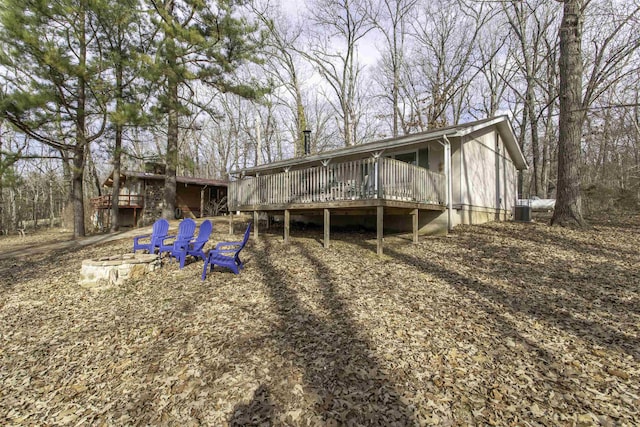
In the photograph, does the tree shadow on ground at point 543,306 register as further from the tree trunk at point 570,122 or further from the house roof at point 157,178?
the house roof at point 157,178

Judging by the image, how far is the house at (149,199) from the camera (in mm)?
19047

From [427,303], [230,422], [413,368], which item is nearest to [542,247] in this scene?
[427,303]

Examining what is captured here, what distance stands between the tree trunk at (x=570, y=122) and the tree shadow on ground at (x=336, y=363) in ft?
25.8

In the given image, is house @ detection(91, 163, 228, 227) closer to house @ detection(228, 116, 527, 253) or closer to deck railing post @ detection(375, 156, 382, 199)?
house @ detection(228, 116, 527, 253)

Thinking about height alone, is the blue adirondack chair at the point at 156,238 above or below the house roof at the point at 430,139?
below

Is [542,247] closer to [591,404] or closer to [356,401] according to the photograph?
[591,404]

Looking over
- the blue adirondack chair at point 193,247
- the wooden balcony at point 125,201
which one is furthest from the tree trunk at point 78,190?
the blue adirondack chair at point 193,247

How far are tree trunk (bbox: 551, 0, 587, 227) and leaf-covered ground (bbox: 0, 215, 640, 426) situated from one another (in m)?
2.87

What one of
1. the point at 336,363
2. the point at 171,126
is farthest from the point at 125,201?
the point at 336,363

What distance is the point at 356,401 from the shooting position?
249 cm

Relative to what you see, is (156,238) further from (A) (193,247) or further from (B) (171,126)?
(B) (171,126)

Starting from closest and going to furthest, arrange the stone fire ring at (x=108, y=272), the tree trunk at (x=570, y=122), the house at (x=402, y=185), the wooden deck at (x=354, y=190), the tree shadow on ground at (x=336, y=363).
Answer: the tree shadow on ground at (x=336, y=363)
the stone fire ring at (x=108, y=272)
the wooden deck at (x=354, y=190)
the house at (x=402, y=185)
the tree trunk at (x=570, y=122)

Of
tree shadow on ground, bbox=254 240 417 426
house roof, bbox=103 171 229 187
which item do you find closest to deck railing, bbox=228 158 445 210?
tree shadow on ground, bbox=254 240 417 426

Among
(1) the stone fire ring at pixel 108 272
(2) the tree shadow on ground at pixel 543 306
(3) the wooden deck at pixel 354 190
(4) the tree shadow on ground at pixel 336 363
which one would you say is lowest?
(4) the tree shadow on ground at pixel 336 363
